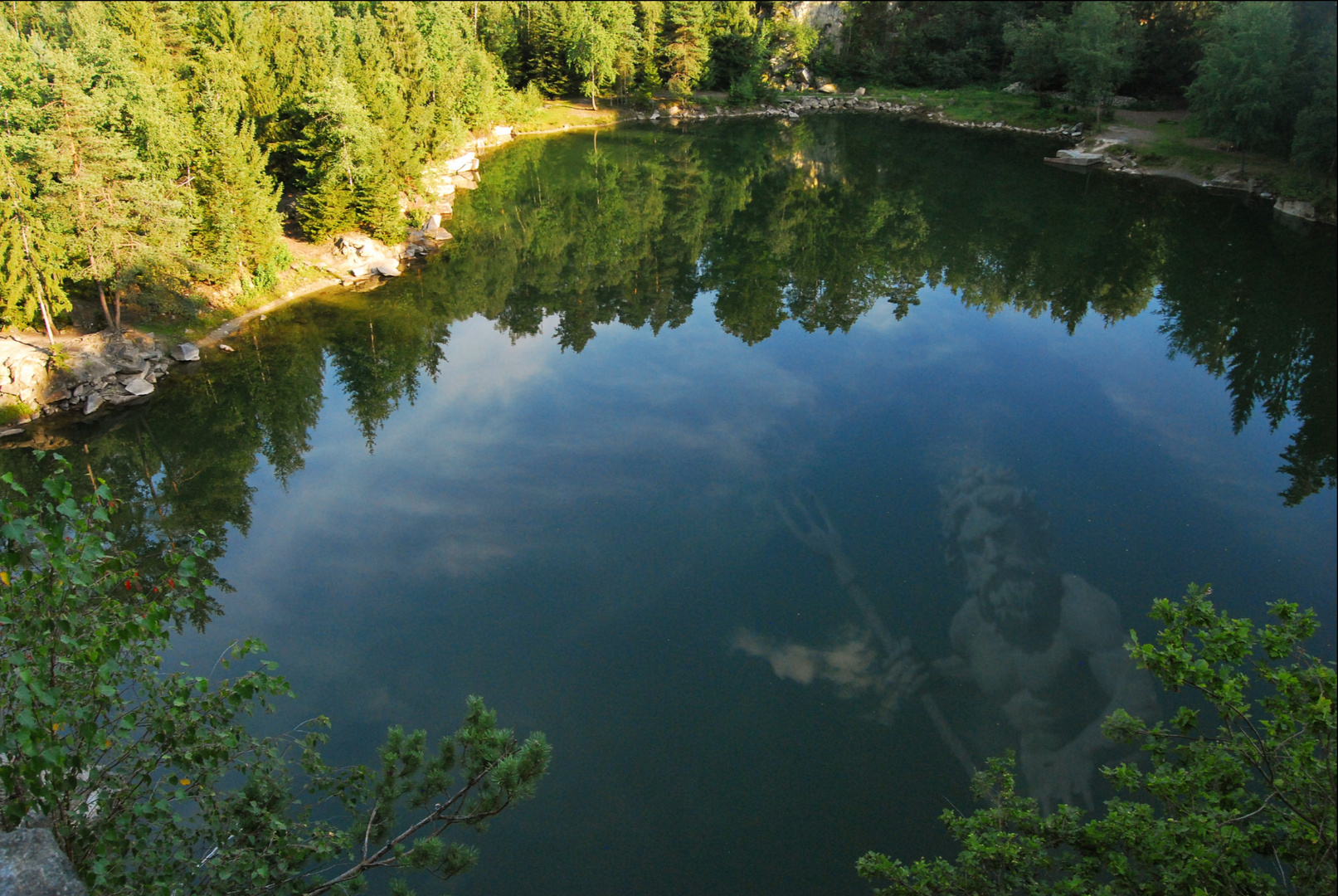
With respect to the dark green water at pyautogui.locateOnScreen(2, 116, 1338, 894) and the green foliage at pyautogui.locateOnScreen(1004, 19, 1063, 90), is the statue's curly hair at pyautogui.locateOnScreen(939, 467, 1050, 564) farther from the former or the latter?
the green foliage at pyautogui.locateOnScreen(1004, 19, 1063, 90)

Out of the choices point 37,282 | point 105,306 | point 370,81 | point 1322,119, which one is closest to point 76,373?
point 105,306

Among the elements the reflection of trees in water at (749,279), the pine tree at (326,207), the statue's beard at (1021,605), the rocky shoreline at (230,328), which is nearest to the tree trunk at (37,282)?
the rocky shoreline at (230,328)

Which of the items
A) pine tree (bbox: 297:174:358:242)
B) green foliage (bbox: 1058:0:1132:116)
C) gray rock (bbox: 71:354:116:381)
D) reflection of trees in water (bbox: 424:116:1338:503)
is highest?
green foliage (bbox: 1058:0:1132:116)

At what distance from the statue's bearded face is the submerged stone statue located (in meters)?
0.03

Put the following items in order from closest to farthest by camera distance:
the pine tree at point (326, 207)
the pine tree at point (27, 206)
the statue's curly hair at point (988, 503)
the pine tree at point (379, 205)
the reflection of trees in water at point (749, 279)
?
the statue's curly hair at point (988, 503)
the pine tree at point (27, 206)
the reflection of trees in water at point (749, 279)
the pine tree at point (326, 207)
the pine tree at point (379, 205)

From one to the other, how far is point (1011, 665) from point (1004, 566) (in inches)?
137

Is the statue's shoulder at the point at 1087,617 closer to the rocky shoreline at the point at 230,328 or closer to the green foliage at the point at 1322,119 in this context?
the rocky shoreline at the point at 230,328

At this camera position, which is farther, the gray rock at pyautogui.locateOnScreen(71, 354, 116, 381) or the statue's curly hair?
the gray rock at pyautogui.locateOnScreen(71, 354, 116, 381)

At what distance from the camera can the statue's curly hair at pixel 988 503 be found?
2156cm

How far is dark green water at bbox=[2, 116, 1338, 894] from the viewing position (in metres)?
15.3

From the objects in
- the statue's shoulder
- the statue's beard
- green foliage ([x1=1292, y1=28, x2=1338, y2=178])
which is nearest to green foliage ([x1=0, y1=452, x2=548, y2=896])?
the statue's beard

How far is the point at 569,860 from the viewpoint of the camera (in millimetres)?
13773

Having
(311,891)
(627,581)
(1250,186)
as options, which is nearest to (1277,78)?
(1250,186)

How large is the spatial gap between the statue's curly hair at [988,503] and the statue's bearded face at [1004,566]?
0.26 ft
